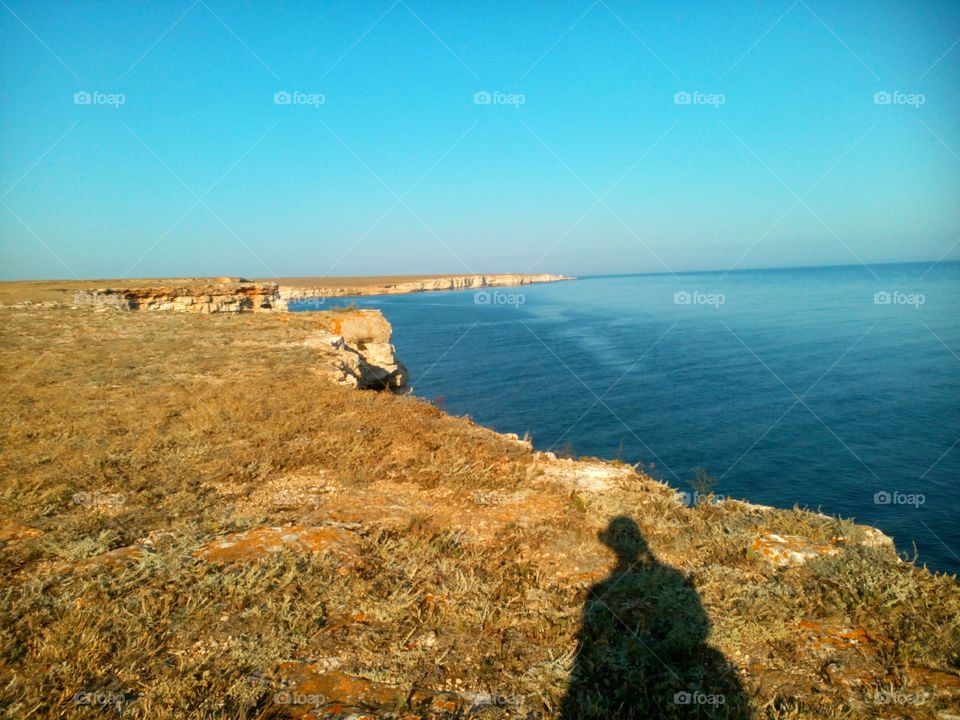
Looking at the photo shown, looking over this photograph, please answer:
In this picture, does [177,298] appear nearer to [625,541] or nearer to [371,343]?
[371,343]

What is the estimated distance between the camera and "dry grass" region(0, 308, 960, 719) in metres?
4.08

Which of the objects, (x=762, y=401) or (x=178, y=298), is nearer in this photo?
(x=762, y=401)

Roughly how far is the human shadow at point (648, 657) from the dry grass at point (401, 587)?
0.09 ft

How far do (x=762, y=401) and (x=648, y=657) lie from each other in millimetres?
29227

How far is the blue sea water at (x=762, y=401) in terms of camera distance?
760 inches

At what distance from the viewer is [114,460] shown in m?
8.38

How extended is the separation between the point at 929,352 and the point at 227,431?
4753cm

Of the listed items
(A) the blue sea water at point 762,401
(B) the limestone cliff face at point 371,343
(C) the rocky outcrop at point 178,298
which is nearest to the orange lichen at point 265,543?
(A) the blue sea water at point 762,401

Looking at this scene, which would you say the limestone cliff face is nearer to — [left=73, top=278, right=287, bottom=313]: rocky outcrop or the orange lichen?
→ [left=73, top=278, right=287, bottom=313]: rocky outcrop

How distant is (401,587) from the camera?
5359 mm

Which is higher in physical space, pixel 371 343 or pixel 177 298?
pixel 177 298

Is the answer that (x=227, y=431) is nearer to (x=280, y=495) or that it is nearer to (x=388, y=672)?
(x=280, y=495)

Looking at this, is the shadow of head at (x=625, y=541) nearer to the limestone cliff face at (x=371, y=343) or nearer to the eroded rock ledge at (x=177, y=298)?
the limestone cliff face at (x=371, y=343)

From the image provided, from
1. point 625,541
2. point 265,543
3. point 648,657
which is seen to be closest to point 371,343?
point 265,543
